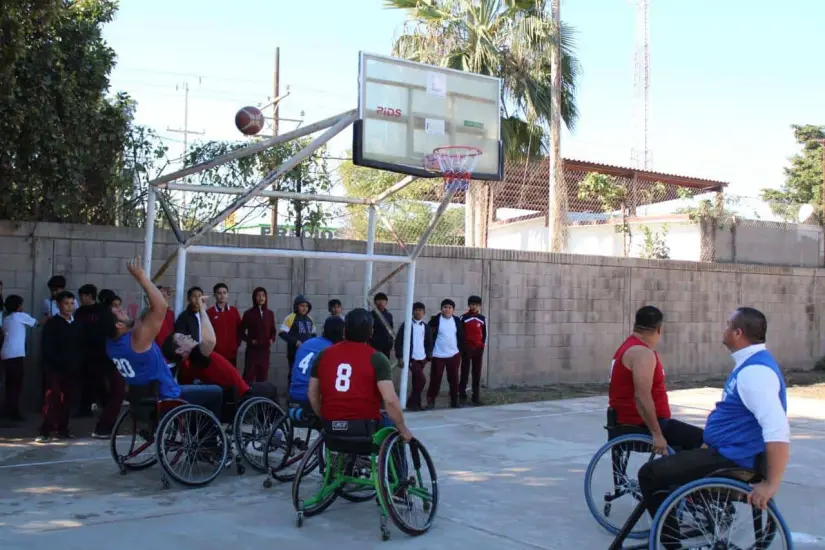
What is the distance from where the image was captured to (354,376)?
6.01 metres

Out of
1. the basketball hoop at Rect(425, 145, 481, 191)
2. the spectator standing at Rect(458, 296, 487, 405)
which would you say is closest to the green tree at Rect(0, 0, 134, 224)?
the basketball hoop at Rect(425, 145, 481, 191)

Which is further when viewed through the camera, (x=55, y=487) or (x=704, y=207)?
(x=704, y=207)

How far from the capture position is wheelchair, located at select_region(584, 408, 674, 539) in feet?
19.9

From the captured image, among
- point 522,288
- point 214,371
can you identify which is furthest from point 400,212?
point 214,371

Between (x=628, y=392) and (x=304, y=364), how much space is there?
2576mm

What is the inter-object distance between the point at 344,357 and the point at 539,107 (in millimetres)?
14857

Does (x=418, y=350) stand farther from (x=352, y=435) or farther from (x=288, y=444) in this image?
(x=352, y=435)

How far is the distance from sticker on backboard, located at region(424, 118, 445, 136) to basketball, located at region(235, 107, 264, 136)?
2168 mm

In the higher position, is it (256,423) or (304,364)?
(304,364)

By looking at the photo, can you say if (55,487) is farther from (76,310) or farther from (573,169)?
(573,169)

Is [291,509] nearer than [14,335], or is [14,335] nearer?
[291,509]

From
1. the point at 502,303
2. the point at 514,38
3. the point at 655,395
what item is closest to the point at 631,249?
the point at 514,38

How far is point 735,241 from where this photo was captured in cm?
1964

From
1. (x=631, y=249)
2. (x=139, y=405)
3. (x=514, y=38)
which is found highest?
(x=514, y=38)
